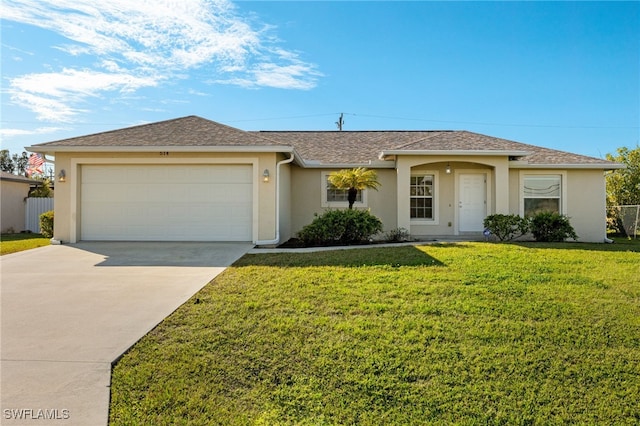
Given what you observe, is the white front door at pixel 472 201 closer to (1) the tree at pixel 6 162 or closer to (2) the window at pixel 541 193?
(2) the window at pixel 541 193

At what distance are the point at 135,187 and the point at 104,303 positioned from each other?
6.72 m

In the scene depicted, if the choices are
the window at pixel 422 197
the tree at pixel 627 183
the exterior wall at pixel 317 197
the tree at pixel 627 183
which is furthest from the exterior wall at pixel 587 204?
the tree at pixel 627 183

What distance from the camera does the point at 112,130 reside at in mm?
12000

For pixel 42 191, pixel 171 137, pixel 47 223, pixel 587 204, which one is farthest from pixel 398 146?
pixel 42 191

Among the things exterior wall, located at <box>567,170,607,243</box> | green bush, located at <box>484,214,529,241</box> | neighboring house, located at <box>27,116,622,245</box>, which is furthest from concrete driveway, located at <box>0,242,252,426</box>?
exterior wall, located at <box>567,170,607,243</box>

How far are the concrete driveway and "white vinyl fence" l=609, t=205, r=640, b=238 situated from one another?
16633 millimetres

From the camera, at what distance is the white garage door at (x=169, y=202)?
35.9 ft

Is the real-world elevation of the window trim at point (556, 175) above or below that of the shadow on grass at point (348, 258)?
above

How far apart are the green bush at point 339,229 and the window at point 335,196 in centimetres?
243

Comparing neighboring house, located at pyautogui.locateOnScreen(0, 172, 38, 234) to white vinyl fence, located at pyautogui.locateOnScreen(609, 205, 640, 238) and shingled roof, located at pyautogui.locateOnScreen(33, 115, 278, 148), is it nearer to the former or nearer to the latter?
shingled roof, located at pyautogui.locateOnScreen(33, 115, 278, 148)

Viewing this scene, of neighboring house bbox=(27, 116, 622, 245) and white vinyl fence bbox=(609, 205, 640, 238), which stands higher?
neighboring house bbox=(27, 116, 622, 245)

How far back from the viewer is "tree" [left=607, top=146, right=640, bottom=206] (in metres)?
20.2

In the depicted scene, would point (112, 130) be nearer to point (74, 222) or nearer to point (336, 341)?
point (74, 222)

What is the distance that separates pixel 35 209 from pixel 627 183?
3122cm
